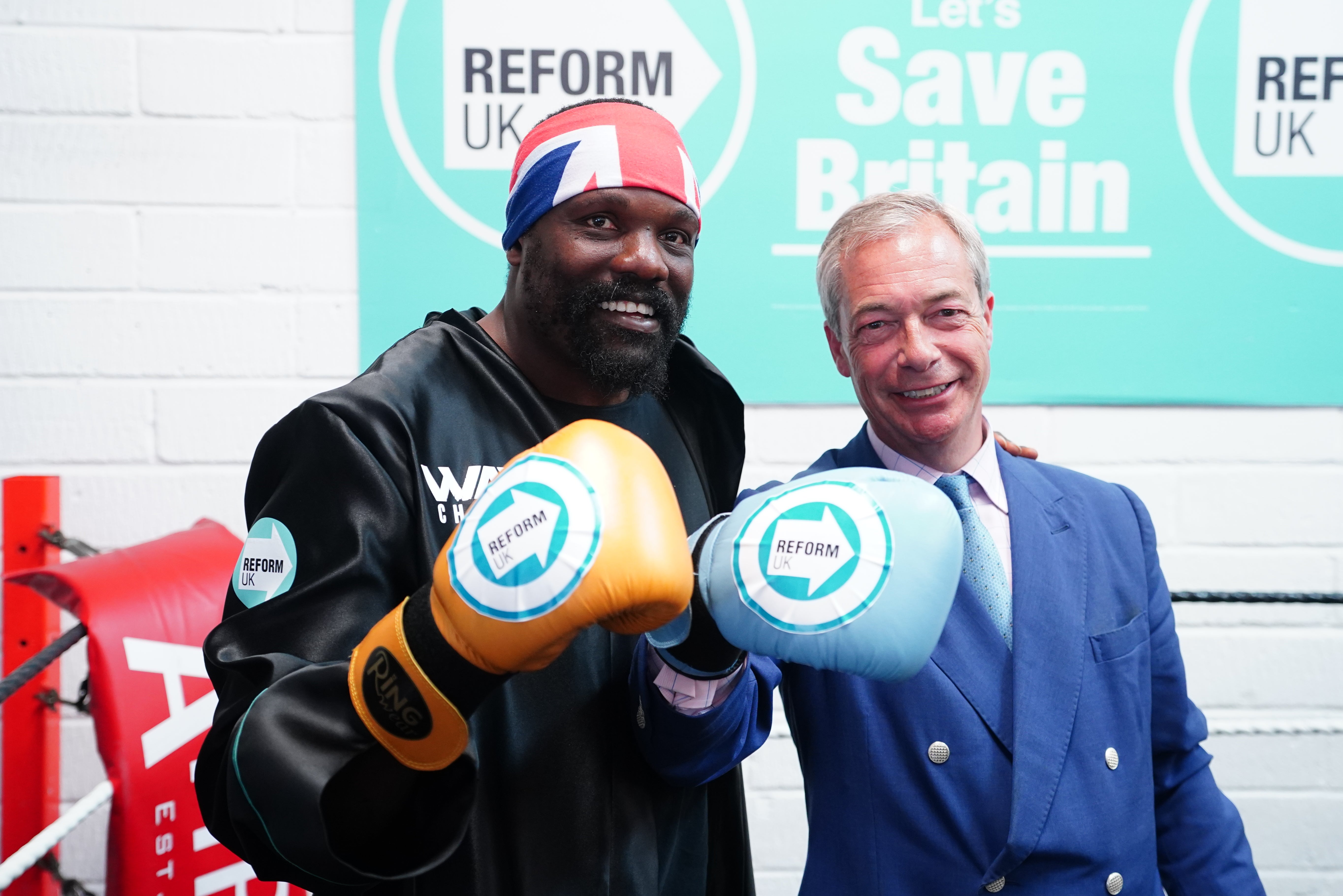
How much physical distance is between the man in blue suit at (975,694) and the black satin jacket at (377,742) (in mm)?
75

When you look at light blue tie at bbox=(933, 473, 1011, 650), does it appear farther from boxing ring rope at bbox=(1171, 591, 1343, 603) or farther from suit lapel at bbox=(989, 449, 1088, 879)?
boxing ring rope at bbox=(1171, 591, 1343, 603)

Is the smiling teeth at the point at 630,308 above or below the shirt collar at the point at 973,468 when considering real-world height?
above

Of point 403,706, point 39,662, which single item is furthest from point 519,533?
point 39,662

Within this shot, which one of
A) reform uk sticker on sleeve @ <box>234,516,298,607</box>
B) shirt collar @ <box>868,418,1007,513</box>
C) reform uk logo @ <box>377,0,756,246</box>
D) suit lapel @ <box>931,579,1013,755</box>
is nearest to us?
reform uk sticker on sleeve @ <box>234,516,298,607</box>

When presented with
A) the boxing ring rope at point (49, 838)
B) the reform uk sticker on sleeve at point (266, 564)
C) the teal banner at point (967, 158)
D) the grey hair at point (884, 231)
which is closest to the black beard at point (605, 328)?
the grey hair at point (884, 231)

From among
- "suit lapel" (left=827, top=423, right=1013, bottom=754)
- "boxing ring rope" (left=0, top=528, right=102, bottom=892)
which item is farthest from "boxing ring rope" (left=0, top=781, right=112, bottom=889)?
"suit lapel" (left=827, top=423, right=1013, bottom=754)

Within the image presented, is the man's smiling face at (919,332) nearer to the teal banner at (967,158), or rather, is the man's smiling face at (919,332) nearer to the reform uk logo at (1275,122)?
the teal banner at (967,158)

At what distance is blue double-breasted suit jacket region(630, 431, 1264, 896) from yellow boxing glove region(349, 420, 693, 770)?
193 mm

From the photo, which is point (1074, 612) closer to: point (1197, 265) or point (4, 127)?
point (1197, 265)

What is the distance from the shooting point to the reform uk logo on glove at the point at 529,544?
0.65m

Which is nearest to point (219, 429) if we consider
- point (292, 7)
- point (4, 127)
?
point (4, 127)

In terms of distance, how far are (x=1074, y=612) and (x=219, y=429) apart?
1.48m

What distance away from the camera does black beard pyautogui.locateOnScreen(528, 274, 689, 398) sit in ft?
2.96

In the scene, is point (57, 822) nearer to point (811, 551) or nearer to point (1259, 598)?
point (811, 551)
